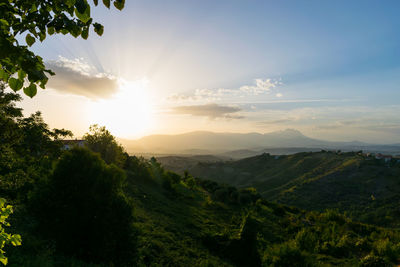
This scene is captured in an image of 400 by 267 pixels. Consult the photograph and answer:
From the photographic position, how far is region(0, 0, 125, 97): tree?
215 cm

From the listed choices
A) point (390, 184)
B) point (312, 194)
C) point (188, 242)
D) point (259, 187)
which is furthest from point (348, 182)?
point (188, 242)

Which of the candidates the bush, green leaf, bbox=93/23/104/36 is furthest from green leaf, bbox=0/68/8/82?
the bush

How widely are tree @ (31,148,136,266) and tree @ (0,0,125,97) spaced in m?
6.80

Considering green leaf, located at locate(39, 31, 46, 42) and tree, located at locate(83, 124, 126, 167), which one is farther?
tree, located at locate(83, 124, 126, 167)

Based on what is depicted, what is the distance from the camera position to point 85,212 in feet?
25.9

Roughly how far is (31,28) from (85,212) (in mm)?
7307

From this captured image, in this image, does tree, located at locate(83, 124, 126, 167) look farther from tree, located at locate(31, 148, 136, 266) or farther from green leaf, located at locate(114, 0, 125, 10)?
green leaf, located at locate(114, 0, 125, 10)

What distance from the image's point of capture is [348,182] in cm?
5647

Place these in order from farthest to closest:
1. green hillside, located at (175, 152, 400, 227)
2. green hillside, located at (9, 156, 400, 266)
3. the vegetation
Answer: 1. green hillside, located at (175, 152, 400, 227)
2. green hillside, located at (9, 156, 400, 266)
3. the vegetation

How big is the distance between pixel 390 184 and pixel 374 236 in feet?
156

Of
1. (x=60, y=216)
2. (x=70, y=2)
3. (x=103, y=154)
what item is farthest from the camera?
(x=103, y=154)

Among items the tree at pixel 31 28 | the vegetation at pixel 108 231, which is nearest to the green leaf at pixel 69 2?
the tree at pixel 31 28

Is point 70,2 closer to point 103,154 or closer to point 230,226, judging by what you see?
point 230,226

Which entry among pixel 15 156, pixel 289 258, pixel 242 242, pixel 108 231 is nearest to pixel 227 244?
pixel 242 242
